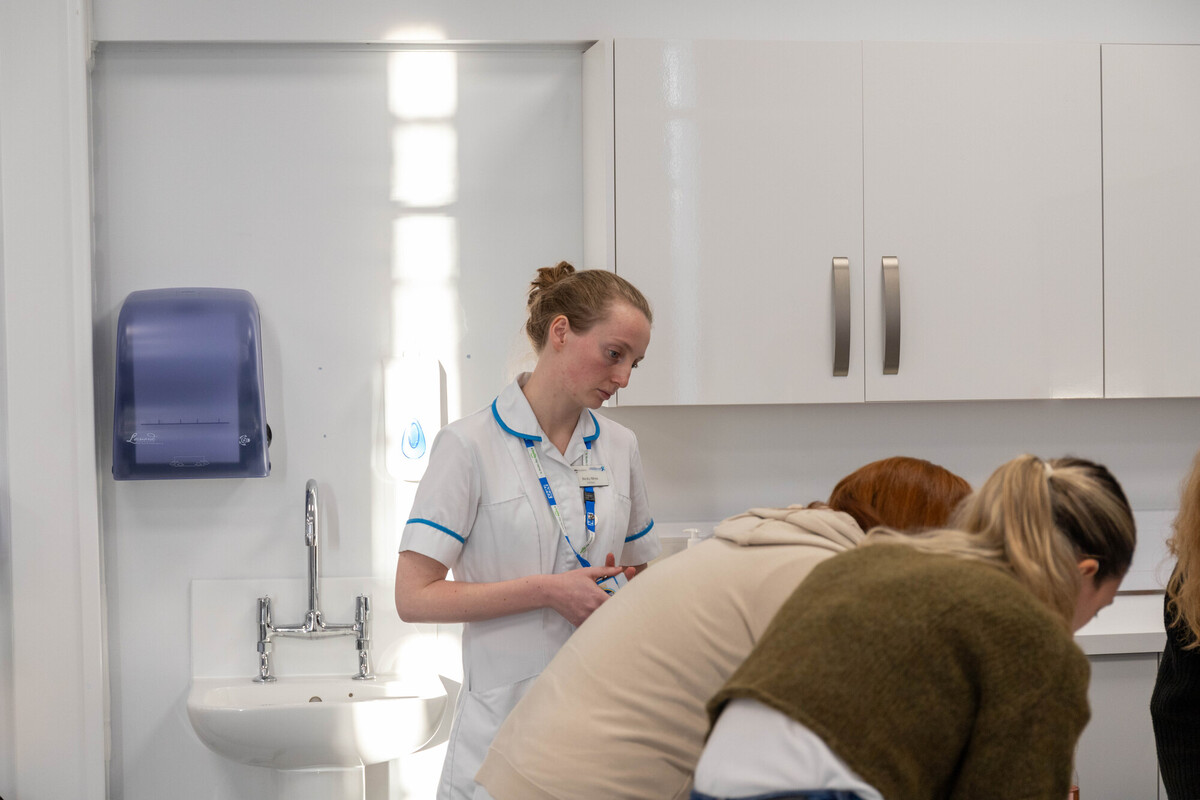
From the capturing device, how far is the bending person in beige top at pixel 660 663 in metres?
1.13

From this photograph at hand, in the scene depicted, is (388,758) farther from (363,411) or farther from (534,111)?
(534,111)

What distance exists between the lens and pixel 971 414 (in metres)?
2.79

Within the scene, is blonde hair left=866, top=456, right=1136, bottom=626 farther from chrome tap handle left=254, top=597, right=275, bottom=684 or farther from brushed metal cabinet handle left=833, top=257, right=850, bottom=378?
chrome tap handle left=254, top=597, right=275, bottom=684

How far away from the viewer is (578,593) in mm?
1617

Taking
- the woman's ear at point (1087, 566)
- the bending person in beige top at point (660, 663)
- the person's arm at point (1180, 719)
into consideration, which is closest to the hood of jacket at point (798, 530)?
the bending person in beige top at point (660, 663)

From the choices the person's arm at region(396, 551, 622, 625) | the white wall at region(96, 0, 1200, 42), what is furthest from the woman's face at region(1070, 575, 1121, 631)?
the white wall at region(96, 0, 1200, 42)

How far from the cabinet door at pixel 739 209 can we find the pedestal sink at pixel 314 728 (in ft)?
2.84

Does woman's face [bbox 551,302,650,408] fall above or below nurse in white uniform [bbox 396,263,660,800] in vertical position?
above

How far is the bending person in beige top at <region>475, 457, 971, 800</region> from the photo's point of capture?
113 cm

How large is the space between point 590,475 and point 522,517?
0.46 ft

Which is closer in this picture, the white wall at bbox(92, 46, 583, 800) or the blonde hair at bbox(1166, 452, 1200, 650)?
the blonde hair at bbox(1166, 452, 1200, 650)

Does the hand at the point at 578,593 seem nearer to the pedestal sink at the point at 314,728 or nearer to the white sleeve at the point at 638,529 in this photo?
the white sleeve at the point at 638,529

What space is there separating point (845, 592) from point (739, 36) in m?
2.05

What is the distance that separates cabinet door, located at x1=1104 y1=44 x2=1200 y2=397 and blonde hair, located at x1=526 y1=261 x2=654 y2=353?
1367 mm
